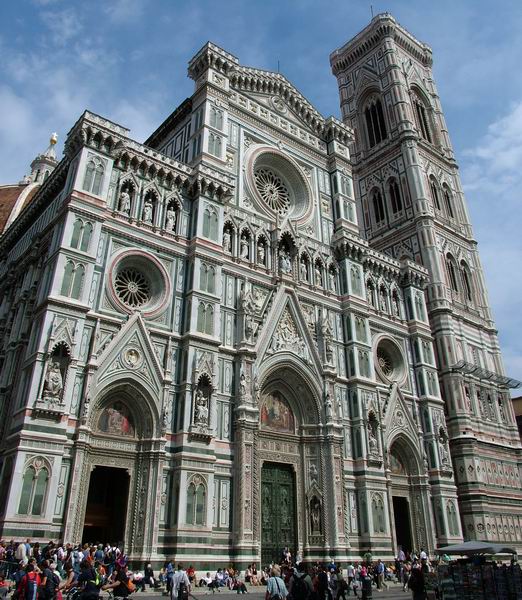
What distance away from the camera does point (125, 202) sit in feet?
75.9

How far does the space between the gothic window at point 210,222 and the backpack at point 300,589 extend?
1722 centimetres

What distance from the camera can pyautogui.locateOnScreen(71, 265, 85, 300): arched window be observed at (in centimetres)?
1991

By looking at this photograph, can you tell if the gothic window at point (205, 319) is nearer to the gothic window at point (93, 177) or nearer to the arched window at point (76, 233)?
the arched window at point (76, 233)

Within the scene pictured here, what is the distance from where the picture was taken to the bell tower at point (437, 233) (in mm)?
34219

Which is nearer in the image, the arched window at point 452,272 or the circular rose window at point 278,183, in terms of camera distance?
the circular rose window at point 278,183

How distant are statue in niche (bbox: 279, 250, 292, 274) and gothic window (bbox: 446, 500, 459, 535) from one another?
1533 centimetres

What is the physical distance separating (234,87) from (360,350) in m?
16.2

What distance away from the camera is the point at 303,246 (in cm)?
2978

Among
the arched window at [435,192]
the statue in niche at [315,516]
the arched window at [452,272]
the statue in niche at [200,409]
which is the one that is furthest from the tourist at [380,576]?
the arched window at [435,192]

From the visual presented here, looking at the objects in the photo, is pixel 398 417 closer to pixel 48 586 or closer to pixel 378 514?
pixel 378 514

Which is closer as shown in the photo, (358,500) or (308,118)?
(358,500)

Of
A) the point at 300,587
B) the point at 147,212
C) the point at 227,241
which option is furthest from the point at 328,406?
the point at 300,587

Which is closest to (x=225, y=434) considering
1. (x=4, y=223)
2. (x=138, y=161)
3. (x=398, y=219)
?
(x=138, y=161)

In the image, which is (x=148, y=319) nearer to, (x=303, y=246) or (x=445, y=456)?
(x=303, y=246)
